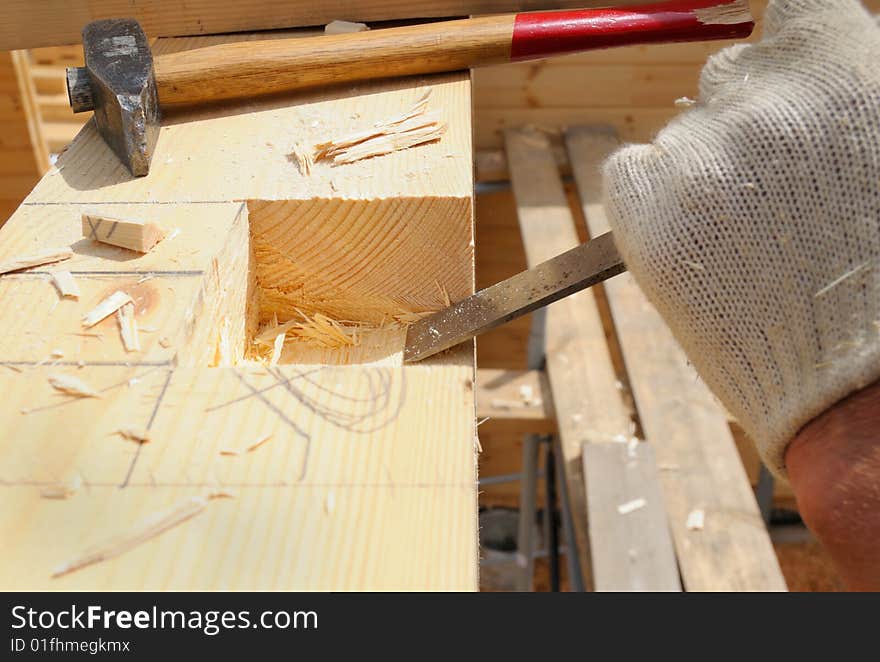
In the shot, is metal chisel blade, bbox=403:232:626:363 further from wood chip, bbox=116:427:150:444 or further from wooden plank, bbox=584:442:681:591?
wooden plank, bbox=584:442:681:591

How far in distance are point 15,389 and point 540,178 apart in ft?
8.36

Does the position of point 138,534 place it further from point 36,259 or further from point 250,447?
point 36,259

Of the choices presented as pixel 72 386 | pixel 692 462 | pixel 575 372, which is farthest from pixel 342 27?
pixel 692 462

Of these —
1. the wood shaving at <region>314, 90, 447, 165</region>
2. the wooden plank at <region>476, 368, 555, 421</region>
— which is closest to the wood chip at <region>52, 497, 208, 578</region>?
the wood shaving at <region>314, 90, 447, 165</region>

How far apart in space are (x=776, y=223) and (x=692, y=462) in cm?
161

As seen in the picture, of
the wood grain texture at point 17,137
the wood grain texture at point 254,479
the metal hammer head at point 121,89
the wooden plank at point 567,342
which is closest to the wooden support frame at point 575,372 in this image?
the wooden plank at point 567,342

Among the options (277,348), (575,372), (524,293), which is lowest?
(575,372)

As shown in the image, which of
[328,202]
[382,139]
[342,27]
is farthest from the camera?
[342,27]

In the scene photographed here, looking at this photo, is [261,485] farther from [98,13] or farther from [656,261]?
[98,13]

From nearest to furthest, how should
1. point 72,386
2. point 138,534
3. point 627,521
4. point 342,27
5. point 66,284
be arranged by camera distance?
1. point 138,534
2. point 72,386
3. point 66,284
4. point 342,27
5. point 627,521

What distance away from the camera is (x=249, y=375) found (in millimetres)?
901

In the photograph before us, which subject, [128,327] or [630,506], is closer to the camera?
[128,327]

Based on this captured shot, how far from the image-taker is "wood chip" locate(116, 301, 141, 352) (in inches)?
36.2

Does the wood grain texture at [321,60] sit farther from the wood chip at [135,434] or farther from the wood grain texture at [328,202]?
the wood chip at [135,434]
